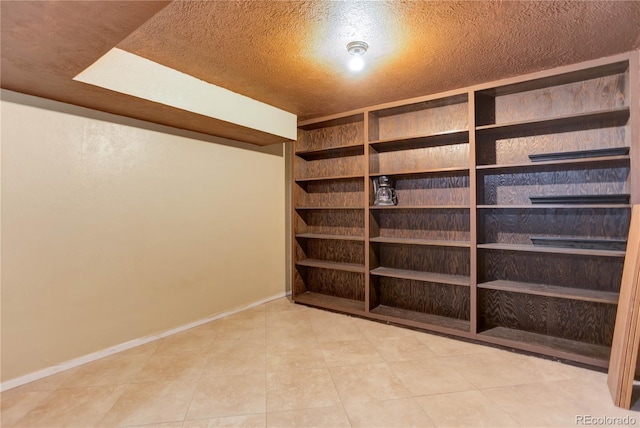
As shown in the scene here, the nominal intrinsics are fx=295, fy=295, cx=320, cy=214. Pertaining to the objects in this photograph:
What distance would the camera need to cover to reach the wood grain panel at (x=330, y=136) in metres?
3.37

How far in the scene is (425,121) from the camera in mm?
2973

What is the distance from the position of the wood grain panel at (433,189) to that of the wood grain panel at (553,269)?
0.58 m

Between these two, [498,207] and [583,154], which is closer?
[583,154]

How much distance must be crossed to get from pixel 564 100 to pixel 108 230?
12.4ft

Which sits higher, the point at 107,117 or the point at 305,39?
the point at 305,39

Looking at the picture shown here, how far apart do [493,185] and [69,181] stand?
3411 millimetres

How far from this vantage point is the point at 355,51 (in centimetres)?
191

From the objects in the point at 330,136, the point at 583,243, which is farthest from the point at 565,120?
the point at 330,136

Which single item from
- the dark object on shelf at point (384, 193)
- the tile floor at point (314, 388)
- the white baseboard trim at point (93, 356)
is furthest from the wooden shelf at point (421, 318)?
the white baseboard trim at point (93, 356)

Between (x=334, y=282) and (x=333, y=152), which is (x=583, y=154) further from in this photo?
(x=334, y=282)

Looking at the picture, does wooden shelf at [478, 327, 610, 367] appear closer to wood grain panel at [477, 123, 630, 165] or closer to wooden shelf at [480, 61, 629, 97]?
wood grain panel at [477, 123, 630, 165]

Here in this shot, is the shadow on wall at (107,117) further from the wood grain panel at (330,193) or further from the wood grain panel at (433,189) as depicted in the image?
the wood grain panel at (433,189)

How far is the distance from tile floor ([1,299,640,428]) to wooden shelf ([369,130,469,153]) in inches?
70.8

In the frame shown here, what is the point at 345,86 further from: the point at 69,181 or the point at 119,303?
the point at 119,303
